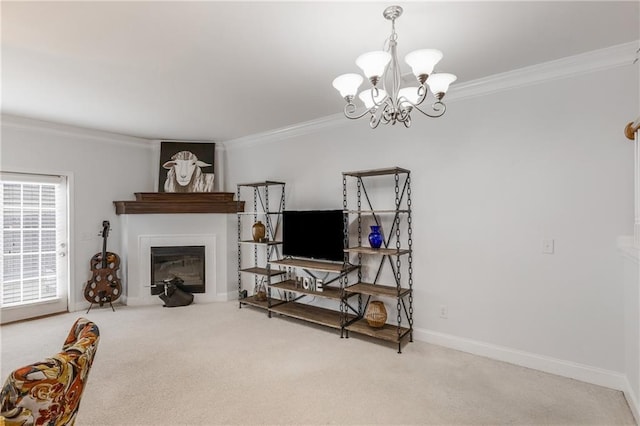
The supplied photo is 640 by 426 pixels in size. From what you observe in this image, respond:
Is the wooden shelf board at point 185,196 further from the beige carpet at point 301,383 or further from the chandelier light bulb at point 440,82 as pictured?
the chandelier light bulb at point 440,82

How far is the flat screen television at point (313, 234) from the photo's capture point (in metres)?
3.81

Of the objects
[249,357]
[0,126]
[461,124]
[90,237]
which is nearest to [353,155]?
[461,124]

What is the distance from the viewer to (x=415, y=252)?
346cm

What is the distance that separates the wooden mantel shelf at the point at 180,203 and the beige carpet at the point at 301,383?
184 centimetres

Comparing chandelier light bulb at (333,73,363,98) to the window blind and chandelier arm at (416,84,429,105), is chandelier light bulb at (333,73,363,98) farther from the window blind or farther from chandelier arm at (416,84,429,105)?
the window blind

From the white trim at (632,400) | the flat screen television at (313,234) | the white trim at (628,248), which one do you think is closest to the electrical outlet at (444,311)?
the flat screen television at (313,234)

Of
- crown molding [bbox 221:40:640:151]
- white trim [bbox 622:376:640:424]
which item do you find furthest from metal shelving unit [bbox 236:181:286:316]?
white trim [bbox 622:376:640:424]

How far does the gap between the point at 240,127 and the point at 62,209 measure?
2.74 metres

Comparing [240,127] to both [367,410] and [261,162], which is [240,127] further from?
[367,410]

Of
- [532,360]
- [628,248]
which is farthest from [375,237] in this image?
[628,248]

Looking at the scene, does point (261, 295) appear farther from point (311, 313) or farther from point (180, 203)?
point (180, 203)

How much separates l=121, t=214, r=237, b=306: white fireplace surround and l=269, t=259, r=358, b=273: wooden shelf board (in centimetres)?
143

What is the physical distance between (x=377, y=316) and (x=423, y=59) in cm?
249

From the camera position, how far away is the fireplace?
198 inches
